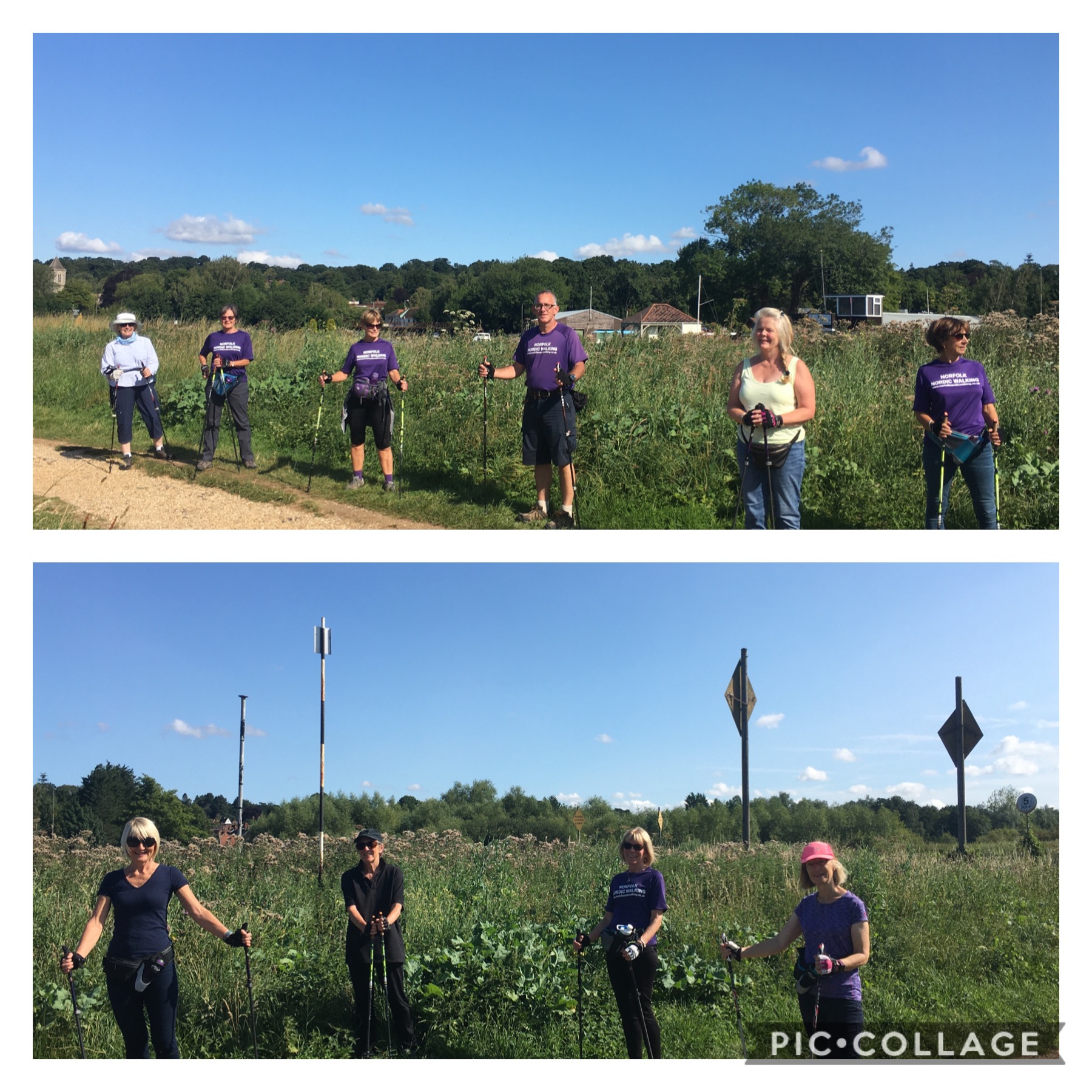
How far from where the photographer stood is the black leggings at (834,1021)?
4.30 m

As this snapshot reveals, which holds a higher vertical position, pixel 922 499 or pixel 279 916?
pixel 922 499

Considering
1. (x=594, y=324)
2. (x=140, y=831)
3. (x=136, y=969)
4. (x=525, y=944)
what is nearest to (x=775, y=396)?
(x=525, y=944)

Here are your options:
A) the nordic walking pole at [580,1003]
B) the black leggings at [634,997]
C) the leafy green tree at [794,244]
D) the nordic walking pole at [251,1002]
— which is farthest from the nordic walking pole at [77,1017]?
the leafy green tree at [794,244]

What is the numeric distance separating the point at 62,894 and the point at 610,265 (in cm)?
2314

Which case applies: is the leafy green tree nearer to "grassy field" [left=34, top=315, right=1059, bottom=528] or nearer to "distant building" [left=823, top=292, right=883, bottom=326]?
"distant building" [left=823, top=292, right=883, bottom=326]

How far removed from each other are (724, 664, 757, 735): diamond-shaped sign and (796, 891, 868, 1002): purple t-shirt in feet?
10.7

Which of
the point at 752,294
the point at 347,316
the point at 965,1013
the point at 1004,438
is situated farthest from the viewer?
the point at 752,294

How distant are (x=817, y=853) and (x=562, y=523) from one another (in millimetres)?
4404

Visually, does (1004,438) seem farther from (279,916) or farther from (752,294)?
(752,294)

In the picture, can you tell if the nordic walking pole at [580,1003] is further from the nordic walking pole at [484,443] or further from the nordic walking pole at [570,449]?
the nordic walking pole at [484,443]

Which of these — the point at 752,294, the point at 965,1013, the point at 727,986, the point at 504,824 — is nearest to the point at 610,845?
the point at 504,824

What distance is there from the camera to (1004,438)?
9094 millimetres

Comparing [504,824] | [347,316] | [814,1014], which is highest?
[347,316]

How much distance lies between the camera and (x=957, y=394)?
6496 millimetres
